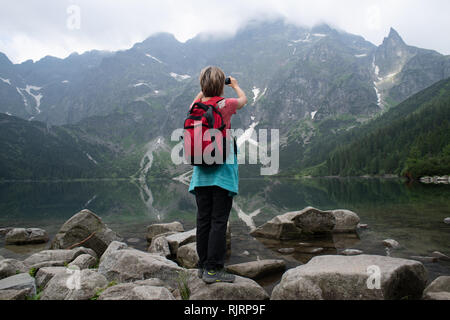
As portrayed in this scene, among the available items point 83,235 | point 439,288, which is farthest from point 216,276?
point 83,235

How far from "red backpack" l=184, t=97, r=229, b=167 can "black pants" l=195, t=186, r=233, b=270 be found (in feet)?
1.95

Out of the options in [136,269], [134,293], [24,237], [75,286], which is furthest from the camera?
[24,237]

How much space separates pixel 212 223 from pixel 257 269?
361 centimetres

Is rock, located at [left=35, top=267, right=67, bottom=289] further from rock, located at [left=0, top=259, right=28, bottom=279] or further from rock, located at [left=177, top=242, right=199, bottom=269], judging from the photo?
rock, located at [left=177, top=242, right=199, bottom=269]

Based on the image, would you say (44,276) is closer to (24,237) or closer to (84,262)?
(84,262)

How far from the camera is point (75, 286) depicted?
5473 mm

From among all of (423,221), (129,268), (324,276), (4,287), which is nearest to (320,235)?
(423,221)

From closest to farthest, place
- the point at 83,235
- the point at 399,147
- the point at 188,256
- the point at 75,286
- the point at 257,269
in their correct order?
the point at 75,286 → the point at 257,269 → the point at 188,256 → the point at 83,235 → the point at 399,147

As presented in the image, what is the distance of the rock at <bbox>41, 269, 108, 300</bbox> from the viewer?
17.7 feet

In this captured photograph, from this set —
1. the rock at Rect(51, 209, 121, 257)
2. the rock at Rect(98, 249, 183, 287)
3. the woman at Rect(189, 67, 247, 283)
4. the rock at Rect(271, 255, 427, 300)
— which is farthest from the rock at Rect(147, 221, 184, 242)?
the rock at Rect(271, 255, 427, 300)

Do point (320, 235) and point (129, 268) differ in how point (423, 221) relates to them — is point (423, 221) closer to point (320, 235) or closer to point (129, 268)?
point (320, 235)

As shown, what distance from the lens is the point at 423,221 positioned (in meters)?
15.8

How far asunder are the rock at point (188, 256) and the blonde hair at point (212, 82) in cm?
605
